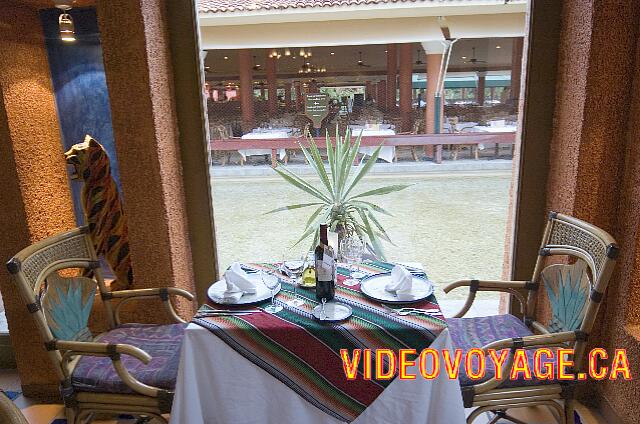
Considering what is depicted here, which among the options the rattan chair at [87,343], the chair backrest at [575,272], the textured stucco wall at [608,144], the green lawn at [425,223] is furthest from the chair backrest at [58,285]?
the textured stucco wall at [608,144]

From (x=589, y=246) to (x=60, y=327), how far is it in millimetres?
2277

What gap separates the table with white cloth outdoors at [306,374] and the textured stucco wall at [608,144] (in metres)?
1.09

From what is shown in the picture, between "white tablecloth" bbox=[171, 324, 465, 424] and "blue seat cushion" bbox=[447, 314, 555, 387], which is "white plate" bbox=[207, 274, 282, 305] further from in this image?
"blue seat cushion" bbox=[447, 314, 555, 387]

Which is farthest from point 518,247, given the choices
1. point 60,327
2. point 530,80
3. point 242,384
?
point 60,327

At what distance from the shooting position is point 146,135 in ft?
7.61

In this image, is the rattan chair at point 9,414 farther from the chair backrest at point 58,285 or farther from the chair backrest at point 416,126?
the chair backrest at point 416,126

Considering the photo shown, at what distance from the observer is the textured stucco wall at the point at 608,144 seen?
6.92 ft

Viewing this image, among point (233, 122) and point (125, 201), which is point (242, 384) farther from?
point (233, 122)

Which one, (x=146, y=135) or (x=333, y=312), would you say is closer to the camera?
(x=333, y=312)

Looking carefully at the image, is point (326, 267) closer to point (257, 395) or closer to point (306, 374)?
point (306, 374)

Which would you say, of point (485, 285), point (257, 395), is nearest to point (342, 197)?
point (485, 285)

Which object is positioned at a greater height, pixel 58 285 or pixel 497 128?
pixel 497 128

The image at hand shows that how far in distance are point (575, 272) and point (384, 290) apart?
0.86 meters

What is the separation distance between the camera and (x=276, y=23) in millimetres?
5078
